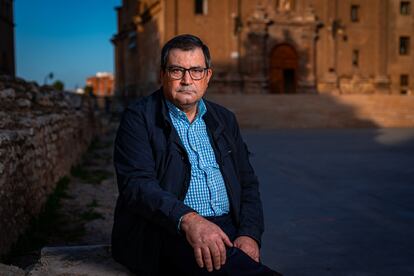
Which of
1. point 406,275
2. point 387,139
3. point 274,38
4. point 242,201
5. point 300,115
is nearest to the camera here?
point 242,201

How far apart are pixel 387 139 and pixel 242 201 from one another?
13881mm

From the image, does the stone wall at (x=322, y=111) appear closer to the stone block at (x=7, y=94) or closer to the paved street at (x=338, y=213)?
the paved street at (x=338, y=213)

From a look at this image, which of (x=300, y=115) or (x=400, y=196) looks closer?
(x=400, y=196)

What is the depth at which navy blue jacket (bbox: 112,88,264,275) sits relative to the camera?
258 cm

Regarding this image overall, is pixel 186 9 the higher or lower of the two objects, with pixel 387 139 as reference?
higher

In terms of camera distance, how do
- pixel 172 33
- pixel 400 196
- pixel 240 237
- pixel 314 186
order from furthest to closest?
pixel 172 33, pixel 314 186, pixel 400 196, pixel 240 237

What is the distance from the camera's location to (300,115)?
75.2ft

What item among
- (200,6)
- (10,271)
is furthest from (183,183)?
(200,6)

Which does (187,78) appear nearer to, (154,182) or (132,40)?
→ (154,182)

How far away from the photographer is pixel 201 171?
281 cm

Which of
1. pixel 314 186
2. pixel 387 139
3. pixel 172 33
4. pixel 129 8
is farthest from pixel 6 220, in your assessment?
pixel 129 8

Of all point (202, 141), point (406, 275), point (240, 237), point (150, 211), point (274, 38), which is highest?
point (274, 38)

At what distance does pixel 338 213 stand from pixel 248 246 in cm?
322

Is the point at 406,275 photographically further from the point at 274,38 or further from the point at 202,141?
the point at 274,38
